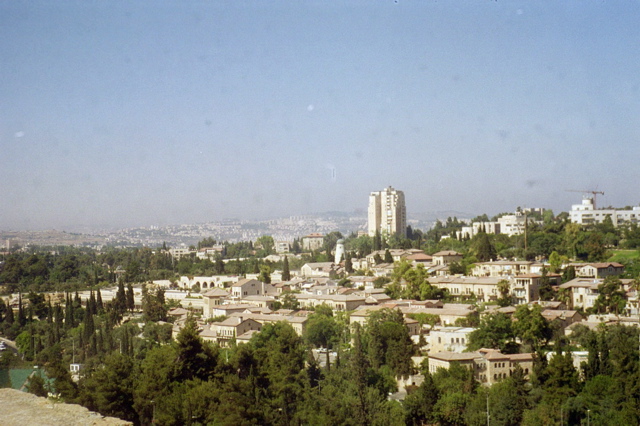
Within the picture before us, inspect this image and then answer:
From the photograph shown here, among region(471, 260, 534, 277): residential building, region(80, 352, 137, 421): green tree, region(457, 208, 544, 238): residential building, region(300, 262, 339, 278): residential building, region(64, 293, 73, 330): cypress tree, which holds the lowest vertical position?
region(64, 293, 73, 330): cypress tree

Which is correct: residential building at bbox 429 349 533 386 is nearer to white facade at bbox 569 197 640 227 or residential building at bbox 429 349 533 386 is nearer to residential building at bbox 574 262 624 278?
residential building at bbox 574 262 624 278

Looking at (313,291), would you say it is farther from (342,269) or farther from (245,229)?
(245,229)

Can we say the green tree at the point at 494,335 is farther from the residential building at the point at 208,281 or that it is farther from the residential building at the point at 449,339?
the residential building at the point at 208,281

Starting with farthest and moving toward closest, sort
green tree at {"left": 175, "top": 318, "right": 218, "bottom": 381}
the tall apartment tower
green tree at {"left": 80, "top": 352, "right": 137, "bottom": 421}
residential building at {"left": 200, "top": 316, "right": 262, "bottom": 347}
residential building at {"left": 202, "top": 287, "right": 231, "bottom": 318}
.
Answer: the tall apartment tower < residential building at {"left": 202, "top": 287, "right": 231, "bottom": 318} < residential building at {"left": 200, "top": 316, "right": 262, "bottom": 347} < green tree at {"left": 175, "top": 318, "right": 218, "bottom": 381} < green tree at {"left": 80, "top": 352, "right": 137, "bottom": 421}

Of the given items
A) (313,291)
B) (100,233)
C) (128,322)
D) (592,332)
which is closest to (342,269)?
(313,291)

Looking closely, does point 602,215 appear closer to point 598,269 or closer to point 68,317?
point 598,269

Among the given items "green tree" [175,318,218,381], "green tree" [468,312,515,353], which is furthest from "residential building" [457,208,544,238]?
"green tree" [175,318,218,381]

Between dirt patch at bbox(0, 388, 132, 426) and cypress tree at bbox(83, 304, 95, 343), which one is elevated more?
dirt patch at bbox(0, 388, 132, 426)

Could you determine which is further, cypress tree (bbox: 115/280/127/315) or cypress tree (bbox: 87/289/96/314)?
cypress tree (bbox: 115/280/127/315)

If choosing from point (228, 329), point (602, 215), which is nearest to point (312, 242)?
point (602, 215)
